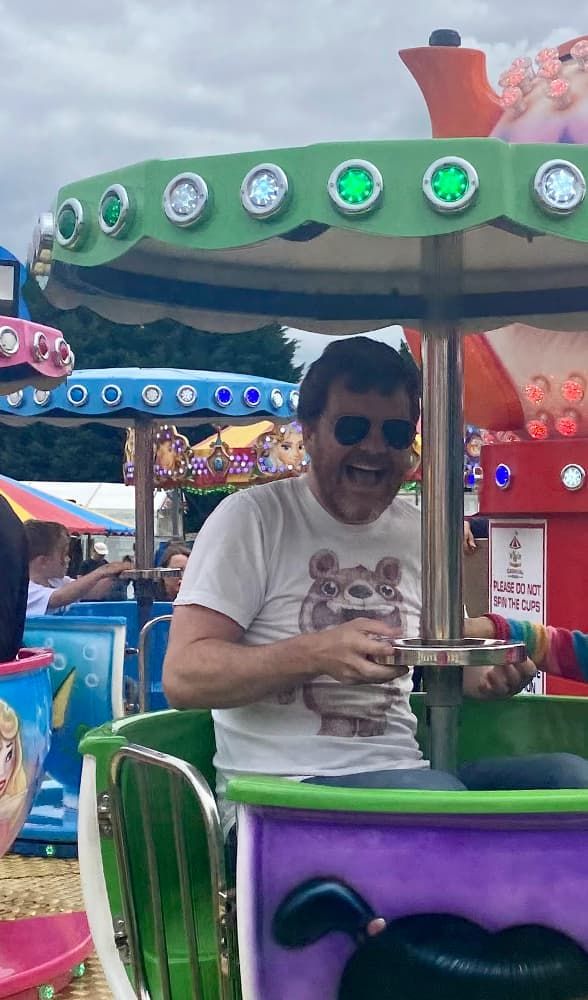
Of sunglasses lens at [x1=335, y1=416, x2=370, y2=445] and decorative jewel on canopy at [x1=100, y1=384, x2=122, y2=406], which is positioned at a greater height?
decorative jewel on canopy at [x1=100, y1=384, x2=122, y2=406]

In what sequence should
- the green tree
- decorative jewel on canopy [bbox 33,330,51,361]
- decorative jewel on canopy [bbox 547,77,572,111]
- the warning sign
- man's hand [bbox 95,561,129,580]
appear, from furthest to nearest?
Answer: the green tree < man's hand [bbox 95,561,129,580] < the warning sign < decorative jewel on canopy [bbox 547,77,572,111] < decorative jewel on canopy [bbox 33,330,51,361]

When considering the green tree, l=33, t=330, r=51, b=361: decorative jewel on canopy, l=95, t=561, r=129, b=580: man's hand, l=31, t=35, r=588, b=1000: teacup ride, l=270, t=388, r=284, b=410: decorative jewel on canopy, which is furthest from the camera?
the green tree

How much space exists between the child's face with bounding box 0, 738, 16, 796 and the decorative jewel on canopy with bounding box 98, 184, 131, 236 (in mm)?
1705

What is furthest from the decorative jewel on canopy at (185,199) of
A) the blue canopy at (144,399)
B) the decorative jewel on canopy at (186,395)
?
the decorative jewel on canopy at (186,395)

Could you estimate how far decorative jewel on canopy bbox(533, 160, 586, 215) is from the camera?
1.51 metres

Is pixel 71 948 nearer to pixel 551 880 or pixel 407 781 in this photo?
pixel 407 781

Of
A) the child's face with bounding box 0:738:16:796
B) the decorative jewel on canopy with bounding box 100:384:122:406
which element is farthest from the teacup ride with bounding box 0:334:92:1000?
the decorative jewel on canopy with bounding box 100:384:122:406

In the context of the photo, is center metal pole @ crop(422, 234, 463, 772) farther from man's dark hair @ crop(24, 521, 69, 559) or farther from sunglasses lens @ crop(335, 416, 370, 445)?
man's dark hair @ crop(24, 521, 69, 559)

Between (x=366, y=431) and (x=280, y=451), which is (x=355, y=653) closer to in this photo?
(x=366, y=431)

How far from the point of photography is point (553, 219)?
1.53 m

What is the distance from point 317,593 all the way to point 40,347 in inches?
78.7

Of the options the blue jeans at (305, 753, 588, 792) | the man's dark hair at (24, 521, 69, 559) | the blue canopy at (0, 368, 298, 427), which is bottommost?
the blue jeans at (305, 753, 588, 792)

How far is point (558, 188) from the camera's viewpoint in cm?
152

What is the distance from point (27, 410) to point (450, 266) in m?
4.98
